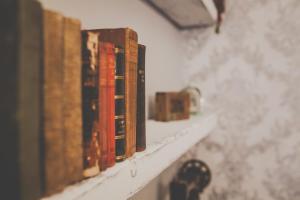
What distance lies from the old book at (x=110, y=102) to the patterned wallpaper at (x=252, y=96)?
1.35 m

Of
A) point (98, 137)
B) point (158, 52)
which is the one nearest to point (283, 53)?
point (158, 52)

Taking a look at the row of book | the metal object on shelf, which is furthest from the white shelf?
the metal object on shelf

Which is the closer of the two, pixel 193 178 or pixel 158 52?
pixel 158 52

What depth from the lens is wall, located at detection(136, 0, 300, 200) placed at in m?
1.65

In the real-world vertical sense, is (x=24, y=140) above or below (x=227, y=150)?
above

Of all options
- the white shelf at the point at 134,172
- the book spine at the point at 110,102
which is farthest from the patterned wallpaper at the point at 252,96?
the book spine at the point at 110,102

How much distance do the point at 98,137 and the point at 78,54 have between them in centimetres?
12

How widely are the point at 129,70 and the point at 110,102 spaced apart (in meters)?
0.08

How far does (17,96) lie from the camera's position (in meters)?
0.28

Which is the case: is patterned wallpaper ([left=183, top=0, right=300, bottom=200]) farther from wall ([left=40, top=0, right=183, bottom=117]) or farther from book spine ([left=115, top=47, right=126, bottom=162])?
book spine ([left=115, top=47, right=126, bottom=162])

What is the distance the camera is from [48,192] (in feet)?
1.13

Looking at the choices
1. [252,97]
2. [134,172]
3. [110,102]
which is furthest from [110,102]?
[252,97]

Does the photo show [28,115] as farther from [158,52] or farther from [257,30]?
[257,30]

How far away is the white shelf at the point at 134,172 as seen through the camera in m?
0.38
